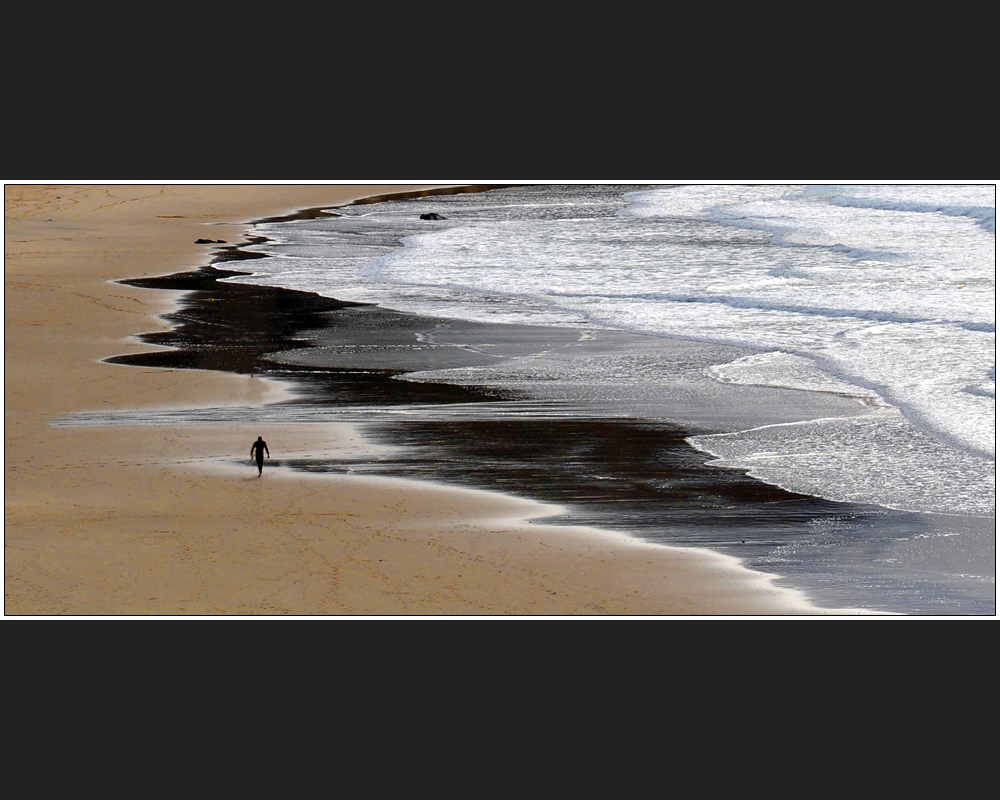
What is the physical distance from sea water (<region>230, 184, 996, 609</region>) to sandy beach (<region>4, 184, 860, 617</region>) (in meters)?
2.16

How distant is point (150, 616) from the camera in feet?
25.7

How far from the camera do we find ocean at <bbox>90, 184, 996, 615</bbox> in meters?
9.31

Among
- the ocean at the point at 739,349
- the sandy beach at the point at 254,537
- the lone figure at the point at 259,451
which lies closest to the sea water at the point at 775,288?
the ocean at the point at 739,349

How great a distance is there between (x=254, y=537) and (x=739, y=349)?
299 inches

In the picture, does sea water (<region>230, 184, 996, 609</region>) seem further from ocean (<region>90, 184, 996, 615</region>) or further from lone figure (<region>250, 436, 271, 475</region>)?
lone figure (<region>250, 436, 271, 475</region>)

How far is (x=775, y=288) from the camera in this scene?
18312 mm

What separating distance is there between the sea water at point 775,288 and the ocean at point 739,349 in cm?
5

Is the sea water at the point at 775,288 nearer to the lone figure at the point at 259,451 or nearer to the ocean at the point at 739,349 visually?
the ocean at the point at 739,349

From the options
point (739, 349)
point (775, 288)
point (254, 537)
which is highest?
point (775, 288)

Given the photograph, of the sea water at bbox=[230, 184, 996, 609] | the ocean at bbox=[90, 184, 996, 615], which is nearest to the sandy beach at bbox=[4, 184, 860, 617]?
the ocean at bbox=[90, 184, 996, 615]

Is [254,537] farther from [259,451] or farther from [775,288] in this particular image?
[775,288]

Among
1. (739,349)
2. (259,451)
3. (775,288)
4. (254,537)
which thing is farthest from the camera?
(775,288)

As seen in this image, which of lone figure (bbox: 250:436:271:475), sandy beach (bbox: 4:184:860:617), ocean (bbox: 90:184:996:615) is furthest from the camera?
lone figure (bbox: 250:436:271:475)

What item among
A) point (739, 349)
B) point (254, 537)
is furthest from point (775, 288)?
point (254, 537)
